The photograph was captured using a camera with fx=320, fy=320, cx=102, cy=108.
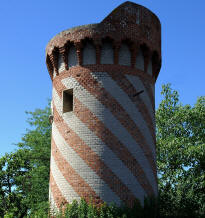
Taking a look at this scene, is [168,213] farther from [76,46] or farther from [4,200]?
[4,200]

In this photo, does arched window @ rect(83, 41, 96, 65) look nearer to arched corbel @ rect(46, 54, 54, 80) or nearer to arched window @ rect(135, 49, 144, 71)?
arched window @ rect(135, 49, 144, 71)

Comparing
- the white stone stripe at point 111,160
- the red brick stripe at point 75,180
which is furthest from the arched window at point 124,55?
the red brick stripe at point 75,180

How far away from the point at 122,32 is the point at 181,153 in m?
11.9

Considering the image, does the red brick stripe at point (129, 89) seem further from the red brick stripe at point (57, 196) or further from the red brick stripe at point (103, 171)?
the red brick stripe at point (57, 196)

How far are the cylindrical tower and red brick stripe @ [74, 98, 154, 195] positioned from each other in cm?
4

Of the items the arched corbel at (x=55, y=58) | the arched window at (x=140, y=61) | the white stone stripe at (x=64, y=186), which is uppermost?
the arched corbel at (x=55, y=58)

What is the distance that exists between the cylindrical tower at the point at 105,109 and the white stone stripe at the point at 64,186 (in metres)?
0.04

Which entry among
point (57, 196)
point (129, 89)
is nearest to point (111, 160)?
point (57, 196)

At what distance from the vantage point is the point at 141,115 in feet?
43.0

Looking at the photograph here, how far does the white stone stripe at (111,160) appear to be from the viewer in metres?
11.9

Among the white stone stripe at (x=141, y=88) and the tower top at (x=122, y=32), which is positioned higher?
the tower top at (x=122, y=32)

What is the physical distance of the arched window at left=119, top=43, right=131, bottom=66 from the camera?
43.3 ft

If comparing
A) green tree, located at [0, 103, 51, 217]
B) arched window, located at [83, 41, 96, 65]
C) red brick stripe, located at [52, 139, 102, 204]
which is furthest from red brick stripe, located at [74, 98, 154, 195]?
green tree, located at [0, 103, 51, 217]

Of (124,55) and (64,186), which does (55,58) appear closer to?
(124,55)
